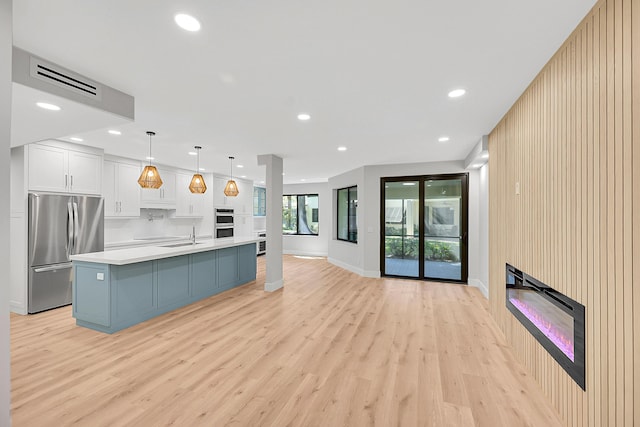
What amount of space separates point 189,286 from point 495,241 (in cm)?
457

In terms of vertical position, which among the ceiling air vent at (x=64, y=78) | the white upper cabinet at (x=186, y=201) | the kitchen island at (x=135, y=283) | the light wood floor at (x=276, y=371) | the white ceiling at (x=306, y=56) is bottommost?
the light wood floor at (x=276, y=371)

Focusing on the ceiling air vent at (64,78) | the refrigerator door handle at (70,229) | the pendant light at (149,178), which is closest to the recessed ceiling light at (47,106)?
the ceiling air vent at (64,78)

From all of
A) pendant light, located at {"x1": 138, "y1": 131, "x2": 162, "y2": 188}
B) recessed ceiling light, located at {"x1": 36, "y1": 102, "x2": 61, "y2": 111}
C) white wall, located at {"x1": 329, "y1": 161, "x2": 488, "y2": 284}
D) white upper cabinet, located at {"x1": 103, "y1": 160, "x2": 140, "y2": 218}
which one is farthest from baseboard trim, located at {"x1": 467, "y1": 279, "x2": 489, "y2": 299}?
white upper cabinet, located at {"x1": 103, "y1": 160, "x2": 140, "y2": 218}

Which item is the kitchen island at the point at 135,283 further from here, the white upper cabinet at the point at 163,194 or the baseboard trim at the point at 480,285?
the baseboard trim at the point at 480,285

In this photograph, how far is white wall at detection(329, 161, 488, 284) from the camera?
5543 millimetres

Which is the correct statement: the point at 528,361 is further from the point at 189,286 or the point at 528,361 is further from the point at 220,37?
the point at 189,286

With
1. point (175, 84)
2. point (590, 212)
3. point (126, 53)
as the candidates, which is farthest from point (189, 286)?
point (590, 212)

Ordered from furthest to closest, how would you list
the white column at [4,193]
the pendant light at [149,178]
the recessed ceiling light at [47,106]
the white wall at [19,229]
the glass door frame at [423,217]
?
the glass door frame at [423,217] → the white wall at [19,229] → the pendant light at [149,178] → the recessed ceiling light at [47,106] → the white column at [4,193]

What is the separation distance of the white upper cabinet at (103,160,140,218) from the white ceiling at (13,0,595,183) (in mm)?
2281

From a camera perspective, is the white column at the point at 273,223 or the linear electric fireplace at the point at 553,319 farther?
the white column at the point at 273,223

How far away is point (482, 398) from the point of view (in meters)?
2.17

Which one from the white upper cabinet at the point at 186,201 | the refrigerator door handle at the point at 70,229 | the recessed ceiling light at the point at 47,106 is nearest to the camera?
the recessed ceiling light at the point at 47,106

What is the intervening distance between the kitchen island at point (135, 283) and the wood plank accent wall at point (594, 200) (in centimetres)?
422

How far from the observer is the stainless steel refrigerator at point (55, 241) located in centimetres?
398
